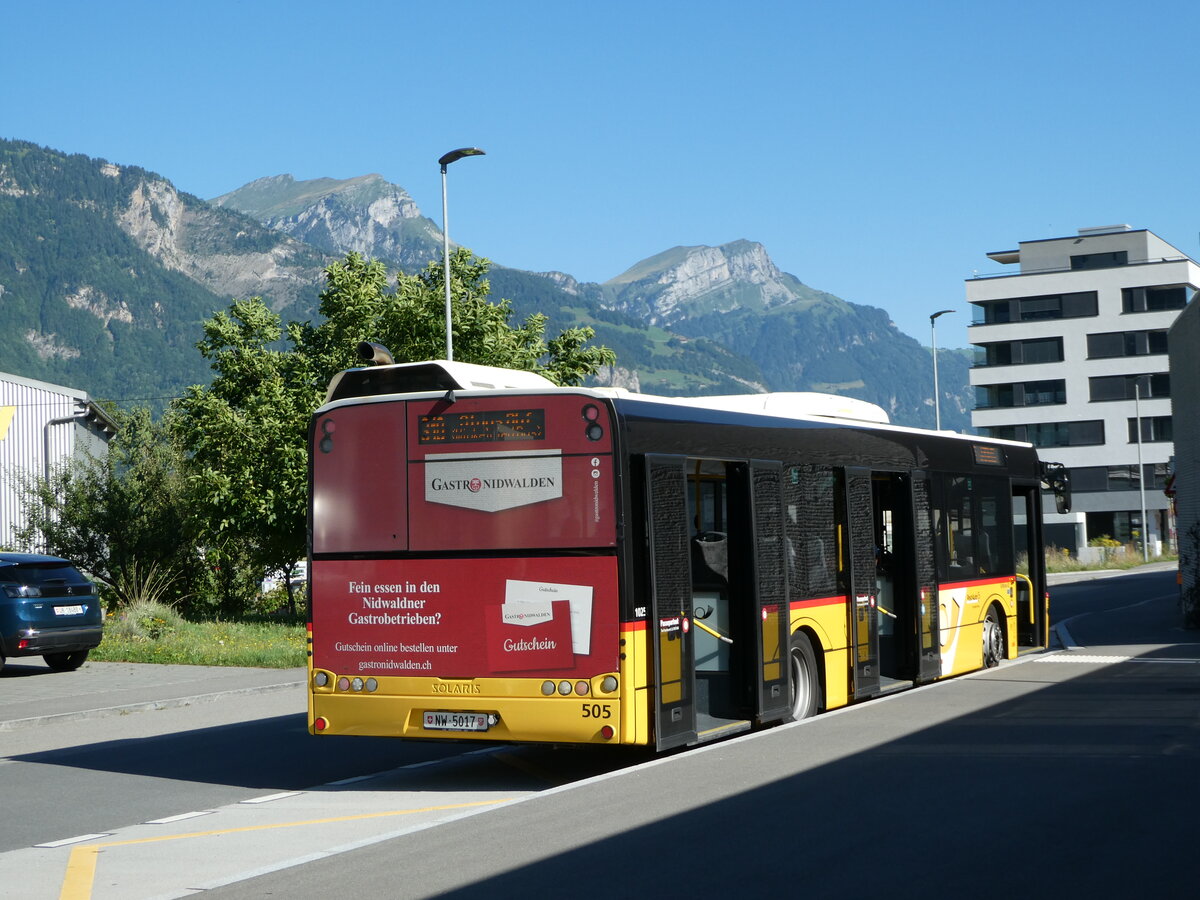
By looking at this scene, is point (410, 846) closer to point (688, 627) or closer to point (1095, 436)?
point (688, 627)

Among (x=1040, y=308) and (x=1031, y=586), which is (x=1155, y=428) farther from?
(x=1031, y=586)

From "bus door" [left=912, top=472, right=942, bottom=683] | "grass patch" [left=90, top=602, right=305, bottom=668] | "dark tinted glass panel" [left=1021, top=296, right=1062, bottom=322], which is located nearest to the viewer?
"bus door" [left=912, top=472, right=942, bottom=683]

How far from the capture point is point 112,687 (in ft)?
65.8

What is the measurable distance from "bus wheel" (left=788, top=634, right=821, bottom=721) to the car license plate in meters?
3.62

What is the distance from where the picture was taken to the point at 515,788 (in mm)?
11094

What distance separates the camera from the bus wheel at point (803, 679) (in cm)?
1361

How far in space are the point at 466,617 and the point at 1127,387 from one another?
9268 cm

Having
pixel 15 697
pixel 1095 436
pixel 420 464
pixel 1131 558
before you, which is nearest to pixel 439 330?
pixel 15 697

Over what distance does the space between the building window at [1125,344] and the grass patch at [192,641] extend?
7713 centimetres

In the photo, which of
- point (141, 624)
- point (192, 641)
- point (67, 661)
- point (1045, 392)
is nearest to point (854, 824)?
point (67, 661)

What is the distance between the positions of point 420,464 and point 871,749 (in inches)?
164

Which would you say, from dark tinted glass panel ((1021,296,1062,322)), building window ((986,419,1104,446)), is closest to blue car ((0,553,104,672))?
building window ((986,419,1104,446))

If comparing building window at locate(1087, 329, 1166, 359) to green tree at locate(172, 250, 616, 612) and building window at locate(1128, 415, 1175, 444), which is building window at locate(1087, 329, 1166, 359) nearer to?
building window at locate(1128, 415, 1175, 444)

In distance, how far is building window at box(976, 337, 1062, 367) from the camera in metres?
99.2
